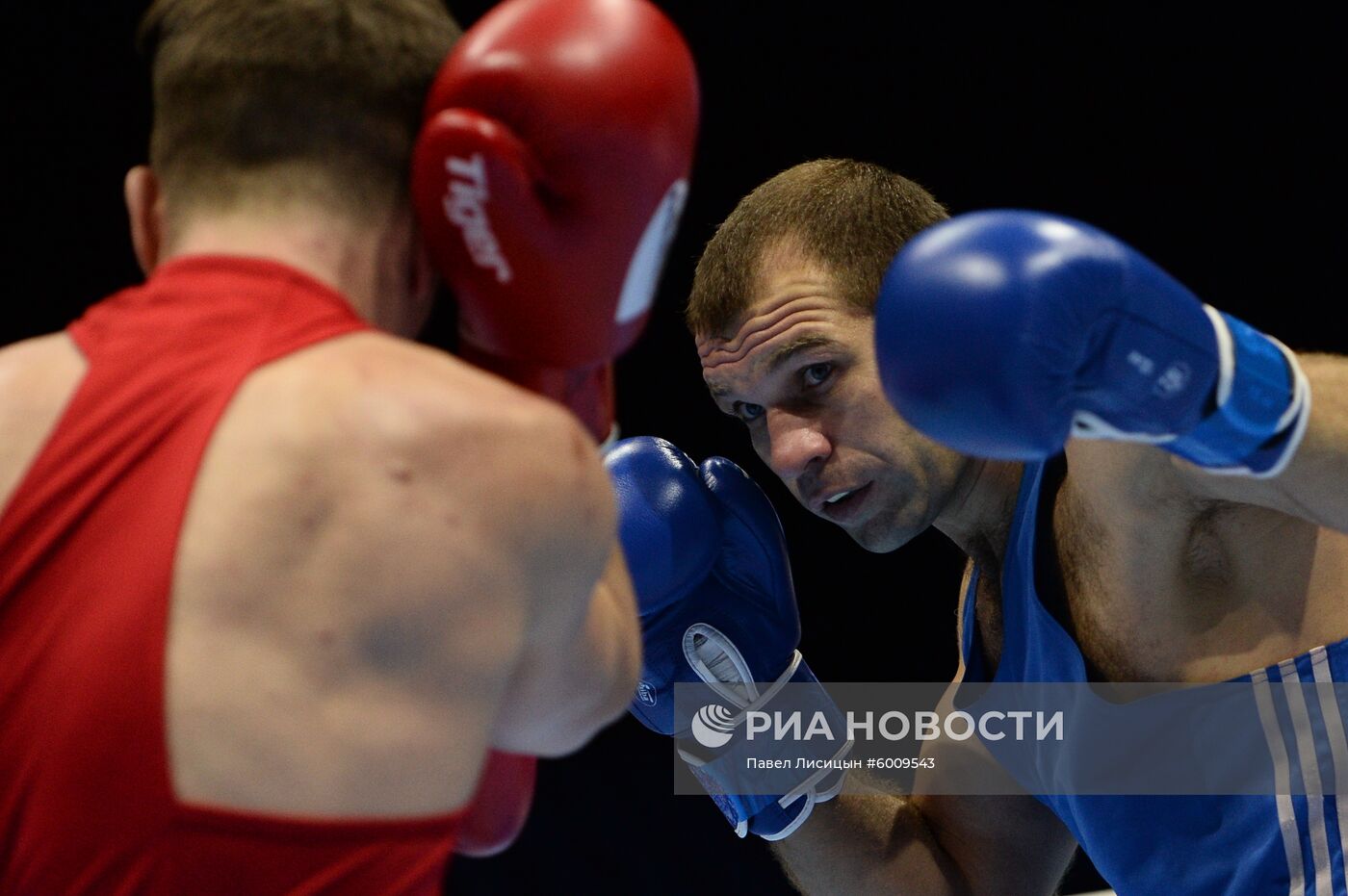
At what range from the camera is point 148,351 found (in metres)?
0.93

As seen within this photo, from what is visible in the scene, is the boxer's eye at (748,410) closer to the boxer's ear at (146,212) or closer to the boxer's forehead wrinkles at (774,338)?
the boxer's forehead wrinkles at (774,338)

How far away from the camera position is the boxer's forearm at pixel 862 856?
7.31 ft

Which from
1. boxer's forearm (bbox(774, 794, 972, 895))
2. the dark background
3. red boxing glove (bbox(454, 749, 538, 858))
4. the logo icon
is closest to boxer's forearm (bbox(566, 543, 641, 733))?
red boxing glove (bbox(454, 749, 538, 858))

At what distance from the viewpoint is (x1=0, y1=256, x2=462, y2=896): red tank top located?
0.83 metres

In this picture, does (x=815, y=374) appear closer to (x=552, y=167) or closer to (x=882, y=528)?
(x=882, y=528)

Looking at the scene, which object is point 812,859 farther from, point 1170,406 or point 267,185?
point 267,185

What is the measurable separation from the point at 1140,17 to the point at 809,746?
2.48 metres

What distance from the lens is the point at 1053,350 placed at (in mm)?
1175

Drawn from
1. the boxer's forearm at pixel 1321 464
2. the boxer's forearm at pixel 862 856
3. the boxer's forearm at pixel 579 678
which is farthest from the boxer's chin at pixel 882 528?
the boxer's forearm at pixel 579 678

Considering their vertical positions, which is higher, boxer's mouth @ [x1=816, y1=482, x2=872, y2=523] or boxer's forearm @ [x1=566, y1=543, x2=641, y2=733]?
boxer's forearm @ [x1=566, y1=543, x2=641, y2=733]

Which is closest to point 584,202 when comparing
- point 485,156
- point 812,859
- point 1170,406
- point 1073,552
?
point 485,156

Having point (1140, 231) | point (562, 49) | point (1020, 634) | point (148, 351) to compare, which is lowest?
point (1140, 231)

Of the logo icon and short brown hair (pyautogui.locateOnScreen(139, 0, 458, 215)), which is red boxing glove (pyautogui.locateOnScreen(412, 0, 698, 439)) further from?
the logo icon

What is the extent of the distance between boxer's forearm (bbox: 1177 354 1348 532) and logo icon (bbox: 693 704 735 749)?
34.9 inches
